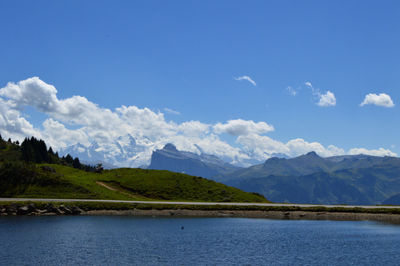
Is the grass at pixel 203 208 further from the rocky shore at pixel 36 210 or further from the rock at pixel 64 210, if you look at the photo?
the rocky shore at pixel 36 210

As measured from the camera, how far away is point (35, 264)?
149 ft

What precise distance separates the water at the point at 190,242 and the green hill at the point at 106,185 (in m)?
30.7

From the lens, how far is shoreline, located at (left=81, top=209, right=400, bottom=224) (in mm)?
101625

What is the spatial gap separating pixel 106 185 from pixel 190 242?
7785cm

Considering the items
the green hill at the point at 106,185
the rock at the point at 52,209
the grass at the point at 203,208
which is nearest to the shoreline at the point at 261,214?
the grass at the point at 203,208

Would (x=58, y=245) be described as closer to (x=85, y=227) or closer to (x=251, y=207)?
(x=85, y=227)

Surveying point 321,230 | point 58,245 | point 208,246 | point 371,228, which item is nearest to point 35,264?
point 58,245

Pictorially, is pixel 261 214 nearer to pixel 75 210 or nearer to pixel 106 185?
pixel 75 210

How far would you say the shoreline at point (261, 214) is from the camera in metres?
102

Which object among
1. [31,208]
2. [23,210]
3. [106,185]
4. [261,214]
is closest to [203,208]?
[261,214]

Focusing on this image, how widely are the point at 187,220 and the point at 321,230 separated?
3230 centimetres

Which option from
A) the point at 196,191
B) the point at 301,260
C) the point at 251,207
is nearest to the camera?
the point at 301,260

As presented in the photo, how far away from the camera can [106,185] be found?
13412cm

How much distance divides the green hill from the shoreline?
18.9 metres
